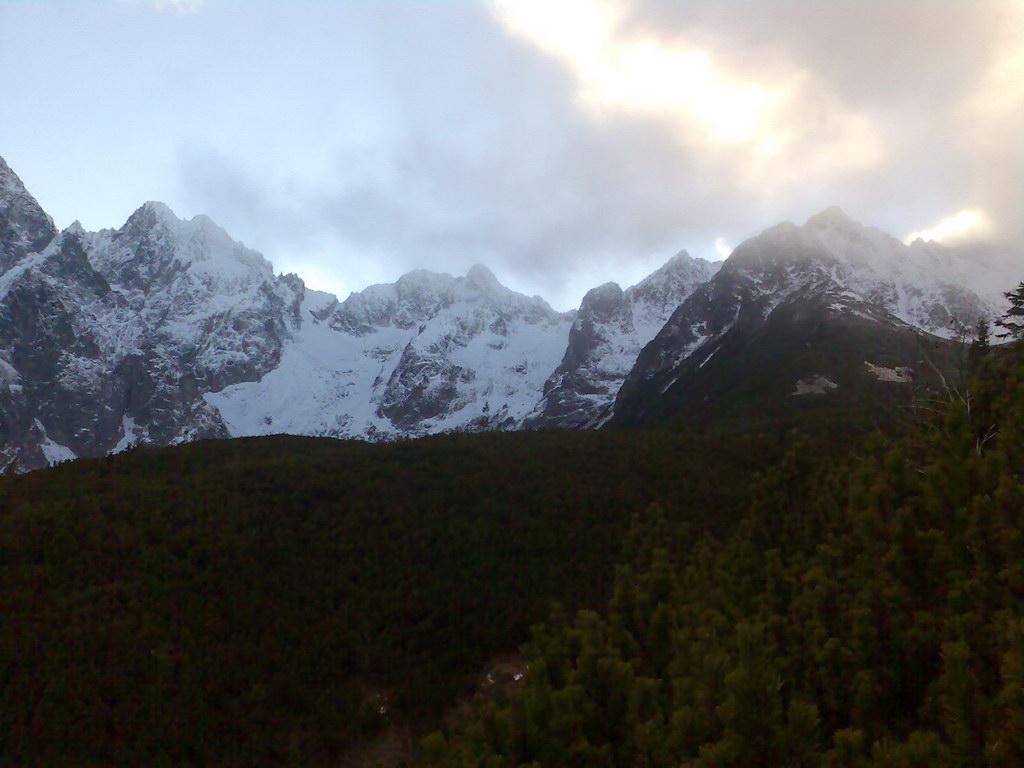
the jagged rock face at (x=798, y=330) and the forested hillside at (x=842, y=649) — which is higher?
the jagged rock face at (x=798, y=330)

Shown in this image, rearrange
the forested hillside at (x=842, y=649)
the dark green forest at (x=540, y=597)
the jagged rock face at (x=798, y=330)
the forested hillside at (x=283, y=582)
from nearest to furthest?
the forested hillside at (x=842, y=649)
the dark green forest at (x=540, y=597)
the forested hillside at (x=283, y=582)
the jagged rock face at (x=798, y=330)

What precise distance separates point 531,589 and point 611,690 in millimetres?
36995

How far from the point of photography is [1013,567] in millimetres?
10125

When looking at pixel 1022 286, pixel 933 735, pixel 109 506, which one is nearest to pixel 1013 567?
pixel 933 735

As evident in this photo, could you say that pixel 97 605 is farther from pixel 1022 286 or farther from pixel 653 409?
pixel 653 409

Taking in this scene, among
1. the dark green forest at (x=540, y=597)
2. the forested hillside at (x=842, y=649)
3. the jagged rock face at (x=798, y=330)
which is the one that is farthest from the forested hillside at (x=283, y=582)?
the jagged rock face at (x=798, y=330)

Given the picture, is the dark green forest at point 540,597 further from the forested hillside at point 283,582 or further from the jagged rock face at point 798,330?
the jagged rock face at point 798,330

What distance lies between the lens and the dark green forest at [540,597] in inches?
413

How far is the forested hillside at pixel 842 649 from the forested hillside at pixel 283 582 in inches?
1068

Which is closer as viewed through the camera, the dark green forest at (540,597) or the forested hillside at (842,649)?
the forested hillside at (842,649)

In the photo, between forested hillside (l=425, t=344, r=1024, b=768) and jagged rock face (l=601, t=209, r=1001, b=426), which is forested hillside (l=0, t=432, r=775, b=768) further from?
jagged rock face (l=601, t=209, r=1001, b=426)

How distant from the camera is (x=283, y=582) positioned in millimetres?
48406

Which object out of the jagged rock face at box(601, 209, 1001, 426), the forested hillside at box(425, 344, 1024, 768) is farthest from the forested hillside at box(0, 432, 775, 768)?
the jagged rock face at box(601, 209, 1001, 426)

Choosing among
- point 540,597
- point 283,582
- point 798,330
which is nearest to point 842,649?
point 540,597
